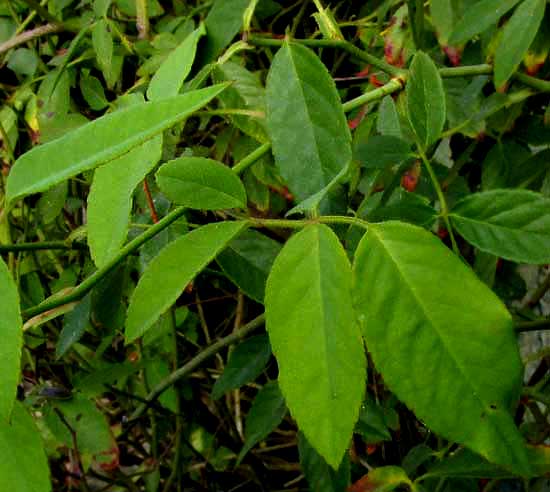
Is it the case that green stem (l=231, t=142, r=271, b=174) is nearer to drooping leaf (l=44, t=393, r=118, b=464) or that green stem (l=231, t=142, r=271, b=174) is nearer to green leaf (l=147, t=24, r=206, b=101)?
green leaf (l=147, t=24, r=206, b=101)

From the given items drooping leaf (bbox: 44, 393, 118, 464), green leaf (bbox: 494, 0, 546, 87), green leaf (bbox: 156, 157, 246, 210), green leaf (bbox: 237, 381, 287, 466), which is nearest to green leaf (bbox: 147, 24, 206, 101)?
green leaf (bbox: 156, 157, 246, 210)

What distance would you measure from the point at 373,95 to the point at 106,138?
32 cm

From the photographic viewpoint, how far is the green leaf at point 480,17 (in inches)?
30.8

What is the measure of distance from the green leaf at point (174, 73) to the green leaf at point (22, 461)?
24cm

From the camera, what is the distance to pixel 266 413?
0.88 meters

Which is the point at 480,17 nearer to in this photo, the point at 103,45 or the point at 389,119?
the point at 389,119

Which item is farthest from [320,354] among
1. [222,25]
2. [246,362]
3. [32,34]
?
[32,34]

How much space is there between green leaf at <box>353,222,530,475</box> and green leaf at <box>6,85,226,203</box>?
0.41 feet

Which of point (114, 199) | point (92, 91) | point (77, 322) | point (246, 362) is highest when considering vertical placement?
point (114, 199)

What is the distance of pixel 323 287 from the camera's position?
38cm

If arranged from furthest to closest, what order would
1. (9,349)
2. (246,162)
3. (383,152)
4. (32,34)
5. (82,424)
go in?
(32,34) → (82,424) → (383,152) → (246,162) → (9,349)

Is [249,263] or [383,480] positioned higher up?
[249,263]

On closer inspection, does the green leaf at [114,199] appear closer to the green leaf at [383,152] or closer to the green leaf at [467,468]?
the green leaf at [383,152]

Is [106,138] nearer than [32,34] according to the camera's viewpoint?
Yes
